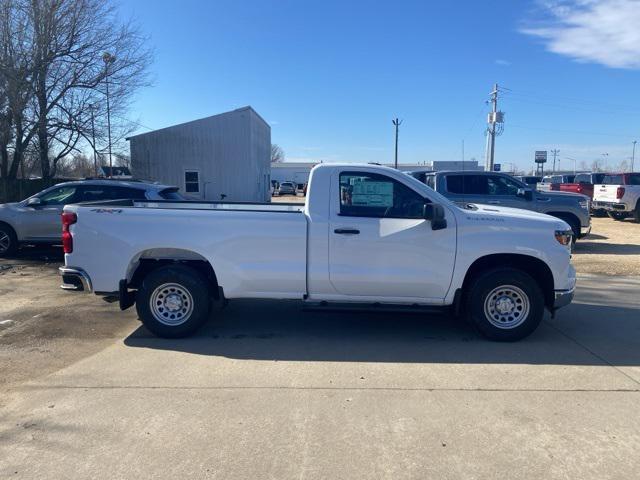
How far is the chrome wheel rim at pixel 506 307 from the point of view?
5.61m

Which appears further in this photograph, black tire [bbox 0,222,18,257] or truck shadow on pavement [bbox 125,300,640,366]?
black tire [bbox 0,222,18,257]

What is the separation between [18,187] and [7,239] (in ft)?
32.3

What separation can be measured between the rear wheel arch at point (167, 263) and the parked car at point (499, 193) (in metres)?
7.81

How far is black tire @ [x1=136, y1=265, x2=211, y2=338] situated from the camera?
5590mm

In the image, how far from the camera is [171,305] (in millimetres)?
5691

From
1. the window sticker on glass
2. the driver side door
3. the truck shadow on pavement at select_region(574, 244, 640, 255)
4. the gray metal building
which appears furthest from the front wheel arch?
the gray metal building

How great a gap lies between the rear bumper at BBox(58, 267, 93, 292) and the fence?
15.9 metres

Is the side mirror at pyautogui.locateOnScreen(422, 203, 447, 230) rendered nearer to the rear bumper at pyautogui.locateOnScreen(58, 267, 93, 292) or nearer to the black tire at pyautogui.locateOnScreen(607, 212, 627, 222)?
the rear bumper at pyautogui.locateOnScreen(58, 267, 93, 292)

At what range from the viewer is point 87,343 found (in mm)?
5629

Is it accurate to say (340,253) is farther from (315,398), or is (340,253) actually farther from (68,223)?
(68,223)

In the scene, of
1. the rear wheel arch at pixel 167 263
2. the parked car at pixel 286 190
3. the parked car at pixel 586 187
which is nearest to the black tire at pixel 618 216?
the parked car at pixel 586 187

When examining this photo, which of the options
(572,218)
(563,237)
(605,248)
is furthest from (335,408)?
(605,248)

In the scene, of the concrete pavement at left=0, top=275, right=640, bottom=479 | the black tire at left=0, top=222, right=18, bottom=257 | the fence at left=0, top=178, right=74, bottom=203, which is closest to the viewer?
the concrete pavement at left=0, top=275, right=640, bottom=479

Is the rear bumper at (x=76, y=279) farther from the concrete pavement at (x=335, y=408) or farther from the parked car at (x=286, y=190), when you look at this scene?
the parked car at (x=286, y=190)
